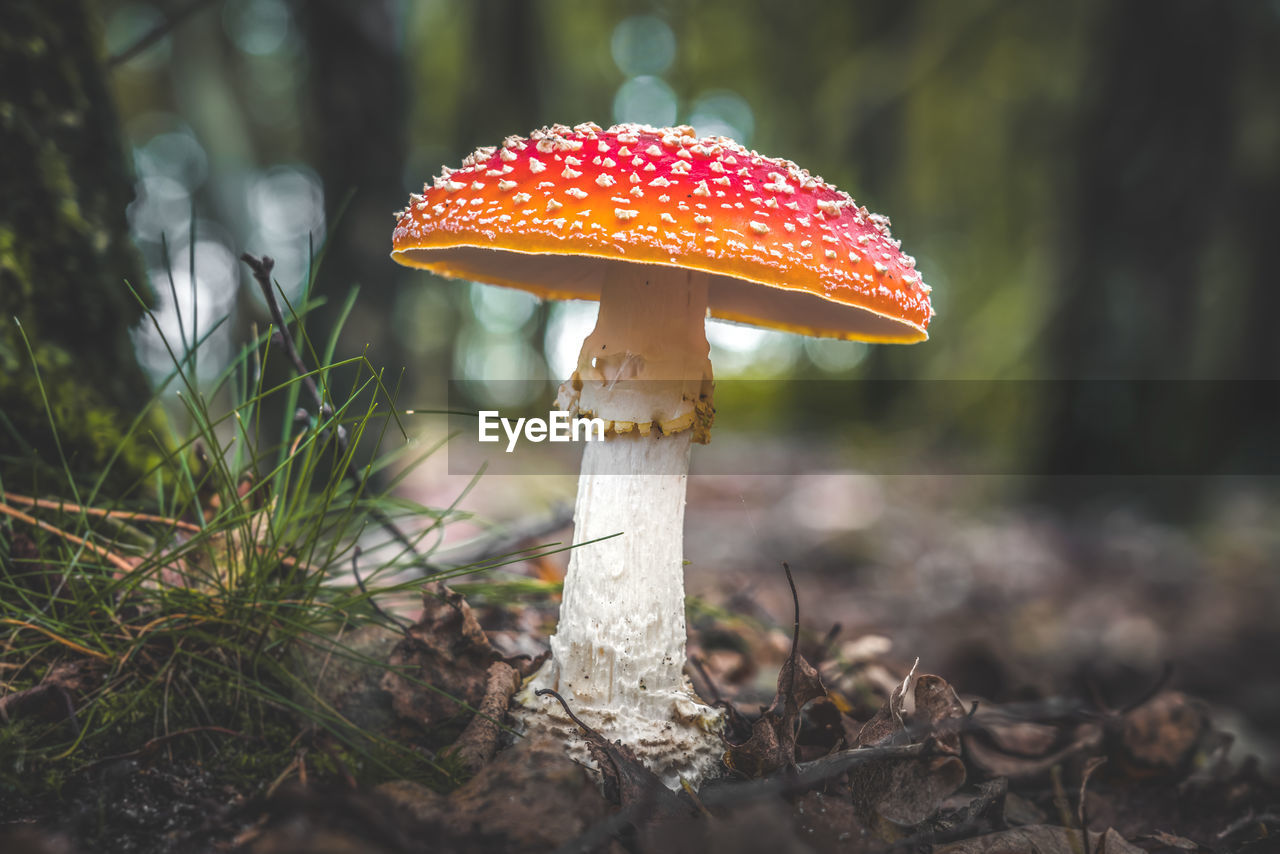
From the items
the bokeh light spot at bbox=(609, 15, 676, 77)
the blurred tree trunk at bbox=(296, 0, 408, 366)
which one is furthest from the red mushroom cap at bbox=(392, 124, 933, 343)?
the bokeh light spot at bbox=(609, 15, 676, 77)

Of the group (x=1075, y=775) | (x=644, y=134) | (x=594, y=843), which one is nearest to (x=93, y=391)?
(x=644, y=134)

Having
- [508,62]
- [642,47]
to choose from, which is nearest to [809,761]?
[508,62]

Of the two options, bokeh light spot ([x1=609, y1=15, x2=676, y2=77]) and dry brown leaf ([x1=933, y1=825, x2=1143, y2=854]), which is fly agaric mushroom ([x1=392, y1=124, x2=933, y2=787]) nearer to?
dry brown leaf ([x1=933, y1=825, x2=1143, y2=854])

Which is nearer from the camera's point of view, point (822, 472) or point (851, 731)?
point (851, 731)

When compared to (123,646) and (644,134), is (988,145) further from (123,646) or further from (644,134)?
(123,646)

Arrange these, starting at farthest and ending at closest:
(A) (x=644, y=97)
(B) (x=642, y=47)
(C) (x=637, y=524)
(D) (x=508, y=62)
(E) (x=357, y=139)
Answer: (A) (x=644, y=97)
(B) (x=642, y=47)
(D) (x=508, y=62)
(E) (x=357, y=139)
(C) (x=637, y=524)

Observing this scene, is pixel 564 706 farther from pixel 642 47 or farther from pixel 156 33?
pixel 642 47
